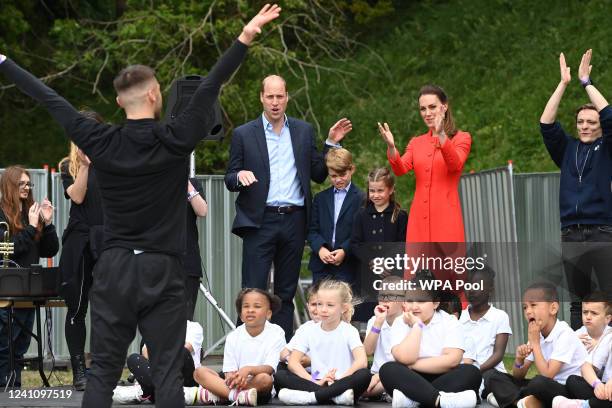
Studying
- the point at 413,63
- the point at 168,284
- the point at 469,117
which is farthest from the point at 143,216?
the point at 413,63

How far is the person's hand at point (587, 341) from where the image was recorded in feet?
23.7

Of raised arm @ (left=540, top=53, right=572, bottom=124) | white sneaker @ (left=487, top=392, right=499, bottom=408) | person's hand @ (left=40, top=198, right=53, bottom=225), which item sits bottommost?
white sneaker @ (left=487, top=392, right=499, bottom=408)

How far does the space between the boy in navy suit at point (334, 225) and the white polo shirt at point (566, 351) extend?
181cm

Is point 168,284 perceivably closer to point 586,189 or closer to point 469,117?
point 586,189

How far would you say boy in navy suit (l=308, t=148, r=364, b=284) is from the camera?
28.1ft

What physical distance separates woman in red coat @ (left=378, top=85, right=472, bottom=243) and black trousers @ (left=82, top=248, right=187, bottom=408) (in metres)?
2.85

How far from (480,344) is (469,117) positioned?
7818 millimetres

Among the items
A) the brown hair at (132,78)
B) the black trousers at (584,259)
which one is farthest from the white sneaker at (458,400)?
the brown hair at (132,78)

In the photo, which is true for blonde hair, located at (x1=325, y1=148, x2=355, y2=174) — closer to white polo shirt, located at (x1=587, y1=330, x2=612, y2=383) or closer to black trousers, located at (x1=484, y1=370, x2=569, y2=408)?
black trousers, located at (x1=484, y1=370, x2=569, y2=408)

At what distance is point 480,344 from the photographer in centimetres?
791

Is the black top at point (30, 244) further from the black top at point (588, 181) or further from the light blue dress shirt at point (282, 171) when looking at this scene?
the black top at point (588, 181)

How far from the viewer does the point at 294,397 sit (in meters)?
7.64

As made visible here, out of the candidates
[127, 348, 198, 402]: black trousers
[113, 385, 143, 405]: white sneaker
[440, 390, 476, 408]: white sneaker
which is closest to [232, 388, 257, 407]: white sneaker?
[127, 348, 198, 402]: black trousers

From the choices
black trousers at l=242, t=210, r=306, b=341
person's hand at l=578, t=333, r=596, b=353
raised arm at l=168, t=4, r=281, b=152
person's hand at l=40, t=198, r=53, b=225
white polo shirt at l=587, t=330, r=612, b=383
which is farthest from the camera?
person's hand at l=40, t=198, r=53, b=225
